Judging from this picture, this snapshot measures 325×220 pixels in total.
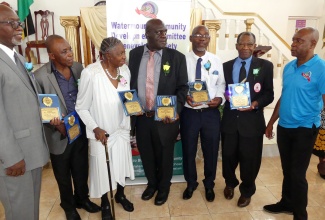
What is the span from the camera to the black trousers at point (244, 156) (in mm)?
2484

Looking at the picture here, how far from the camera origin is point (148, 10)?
2885 mm

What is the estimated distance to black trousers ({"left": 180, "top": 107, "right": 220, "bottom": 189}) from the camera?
256cm

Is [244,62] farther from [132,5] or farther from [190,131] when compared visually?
[132,5]

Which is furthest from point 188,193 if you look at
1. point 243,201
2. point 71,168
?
point 71,168

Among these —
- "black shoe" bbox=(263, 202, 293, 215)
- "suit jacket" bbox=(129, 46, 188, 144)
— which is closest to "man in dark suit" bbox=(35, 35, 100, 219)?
"suit jacket" bbox=(129, 46, 188, 144)

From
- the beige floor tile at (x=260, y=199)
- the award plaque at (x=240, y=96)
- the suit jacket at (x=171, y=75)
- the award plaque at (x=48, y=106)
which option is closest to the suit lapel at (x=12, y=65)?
the award plaque at (x=48, y=106)

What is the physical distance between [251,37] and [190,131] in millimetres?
1043

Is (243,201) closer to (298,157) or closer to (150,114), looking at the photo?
(298,157)

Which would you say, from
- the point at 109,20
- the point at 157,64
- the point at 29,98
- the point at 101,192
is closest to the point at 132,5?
the point at 109,20

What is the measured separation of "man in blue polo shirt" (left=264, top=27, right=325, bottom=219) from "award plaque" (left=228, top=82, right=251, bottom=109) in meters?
0.29

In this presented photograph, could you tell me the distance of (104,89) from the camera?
6.94 ft

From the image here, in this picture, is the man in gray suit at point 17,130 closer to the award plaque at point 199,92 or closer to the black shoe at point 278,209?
the award plaque at point 199,92

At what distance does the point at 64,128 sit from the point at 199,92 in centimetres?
120

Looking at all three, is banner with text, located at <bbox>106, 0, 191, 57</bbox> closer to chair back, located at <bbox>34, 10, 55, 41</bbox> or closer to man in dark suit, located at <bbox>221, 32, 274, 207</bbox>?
man in dark suit, located at <bbox>221, 32, 274, 207</bbox>
